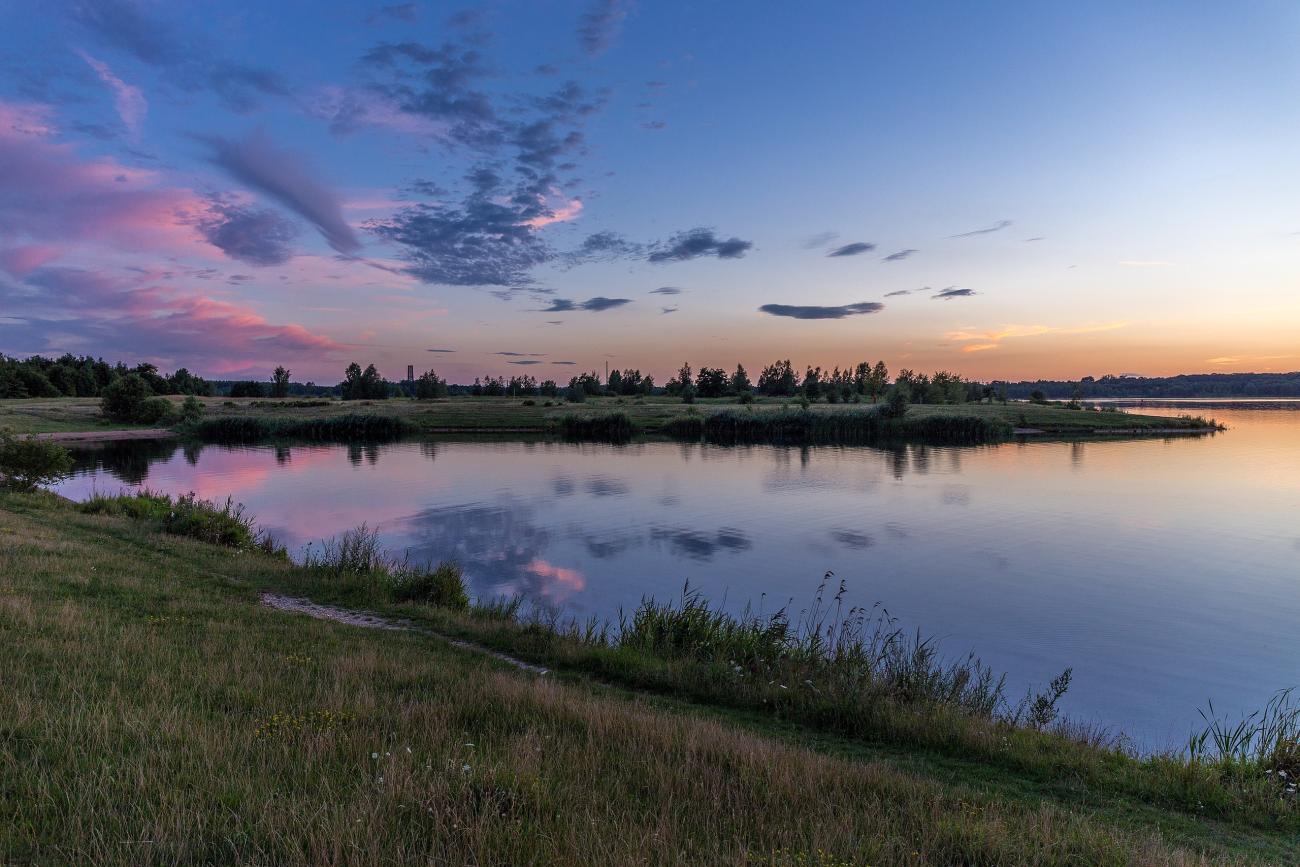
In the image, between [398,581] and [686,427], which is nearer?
[398,581]

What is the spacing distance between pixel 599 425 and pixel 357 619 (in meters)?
74.0

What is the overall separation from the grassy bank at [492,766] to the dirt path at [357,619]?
0.56 m

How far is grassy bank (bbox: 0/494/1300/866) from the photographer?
12.9ft

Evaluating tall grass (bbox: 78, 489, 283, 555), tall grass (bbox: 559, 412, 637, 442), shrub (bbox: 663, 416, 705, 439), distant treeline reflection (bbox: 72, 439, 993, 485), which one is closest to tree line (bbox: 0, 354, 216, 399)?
distant treeline reflection (bbox: 72, 439, 993, 485)

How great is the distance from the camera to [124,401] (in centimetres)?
8719

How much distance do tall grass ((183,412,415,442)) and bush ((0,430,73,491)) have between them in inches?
2287

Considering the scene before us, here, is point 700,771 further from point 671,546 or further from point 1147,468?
point 1147,468

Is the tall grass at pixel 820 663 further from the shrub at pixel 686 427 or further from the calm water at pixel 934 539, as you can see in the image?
the shrub at pixel 686 427

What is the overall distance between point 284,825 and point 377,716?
222 cm

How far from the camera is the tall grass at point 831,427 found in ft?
250

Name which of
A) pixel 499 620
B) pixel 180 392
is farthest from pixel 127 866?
pixel 180 392

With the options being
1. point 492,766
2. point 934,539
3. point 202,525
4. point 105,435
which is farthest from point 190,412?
point 492,766

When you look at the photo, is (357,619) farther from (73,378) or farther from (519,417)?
(73,378)

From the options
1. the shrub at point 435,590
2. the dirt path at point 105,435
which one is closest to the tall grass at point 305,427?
the dirt path at point 105,435
